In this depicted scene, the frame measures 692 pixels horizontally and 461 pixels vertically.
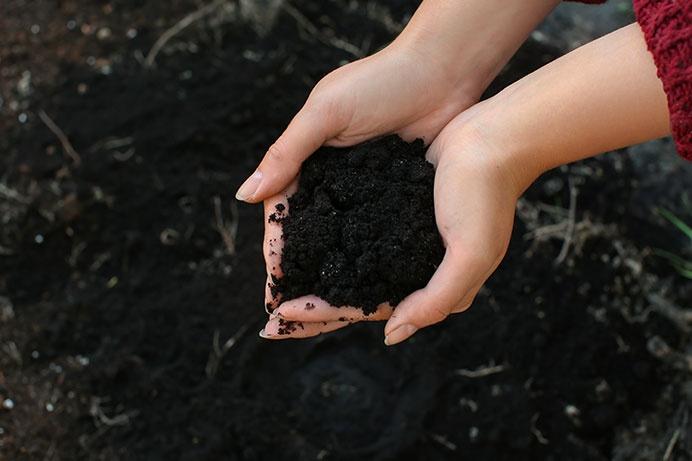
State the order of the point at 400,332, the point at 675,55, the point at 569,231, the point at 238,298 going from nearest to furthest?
the point at 675,55 → the point at 400,332 → the point at 238,298 → the point at 569,231

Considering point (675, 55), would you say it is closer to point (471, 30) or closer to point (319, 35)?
point (471, 30)

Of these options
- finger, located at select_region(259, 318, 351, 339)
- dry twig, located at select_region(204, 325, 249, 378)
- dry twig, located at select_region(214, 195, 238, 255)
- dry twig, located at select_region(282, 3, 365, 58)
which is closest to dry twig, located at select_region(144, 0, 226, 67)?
dry twig, located at select_region(282, 3, 365, 58)

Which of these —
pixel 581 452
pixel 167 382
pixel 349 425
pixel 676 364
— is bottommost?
pixel 167 382

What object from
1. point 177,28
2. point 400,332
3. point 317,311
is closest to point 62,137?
point 177,28

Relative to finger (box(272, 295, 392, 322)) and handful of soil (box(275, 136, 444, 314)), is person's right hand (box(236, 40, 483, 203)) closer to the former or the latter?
handful of soil (box(275, 136, 444, 314))

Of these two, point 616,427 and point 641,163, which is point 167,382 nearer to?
point 616,427

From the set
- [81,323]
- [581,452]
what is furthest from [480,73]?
[81,323]
